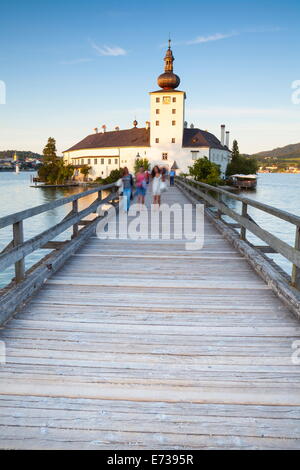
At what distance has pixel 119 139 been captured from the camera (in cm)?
8531

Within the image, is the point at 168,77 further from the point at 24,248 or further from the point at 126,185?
the point at 24,248

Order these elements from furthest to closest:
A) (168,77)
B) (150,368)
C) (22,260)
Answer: (168,77) → (22,260) → (150,368)

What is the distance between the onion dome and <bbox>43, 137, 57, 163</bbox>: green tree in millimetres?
45693

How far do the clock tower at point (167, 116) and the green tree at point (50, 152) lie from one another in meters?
44.4

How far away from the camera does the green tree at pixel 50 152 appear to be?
345ft

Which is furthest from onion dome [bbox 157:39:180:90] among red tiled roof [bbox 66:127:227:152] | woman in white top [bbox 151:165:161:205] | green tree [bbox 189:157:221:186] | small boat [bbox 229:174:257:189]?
woman in white top [bbox 151:165:161:205]

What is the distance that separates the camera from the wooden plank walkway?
2.30 metres

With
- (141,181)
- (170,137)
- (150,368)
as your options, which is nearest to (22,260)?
(150,368)

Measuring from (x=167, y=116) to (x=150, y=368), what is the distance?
71.6 metres

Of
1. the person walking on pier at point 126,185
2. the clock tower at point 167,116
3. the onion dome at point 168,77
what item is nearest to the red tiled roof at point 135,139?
the clock tower at point 167,116

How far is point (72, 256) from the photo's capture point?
21.9 feet

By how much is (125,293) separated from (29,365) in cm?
191

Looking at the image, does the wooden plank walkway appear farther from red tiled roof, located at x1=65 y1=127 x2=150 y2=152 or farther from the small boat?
the small boat
